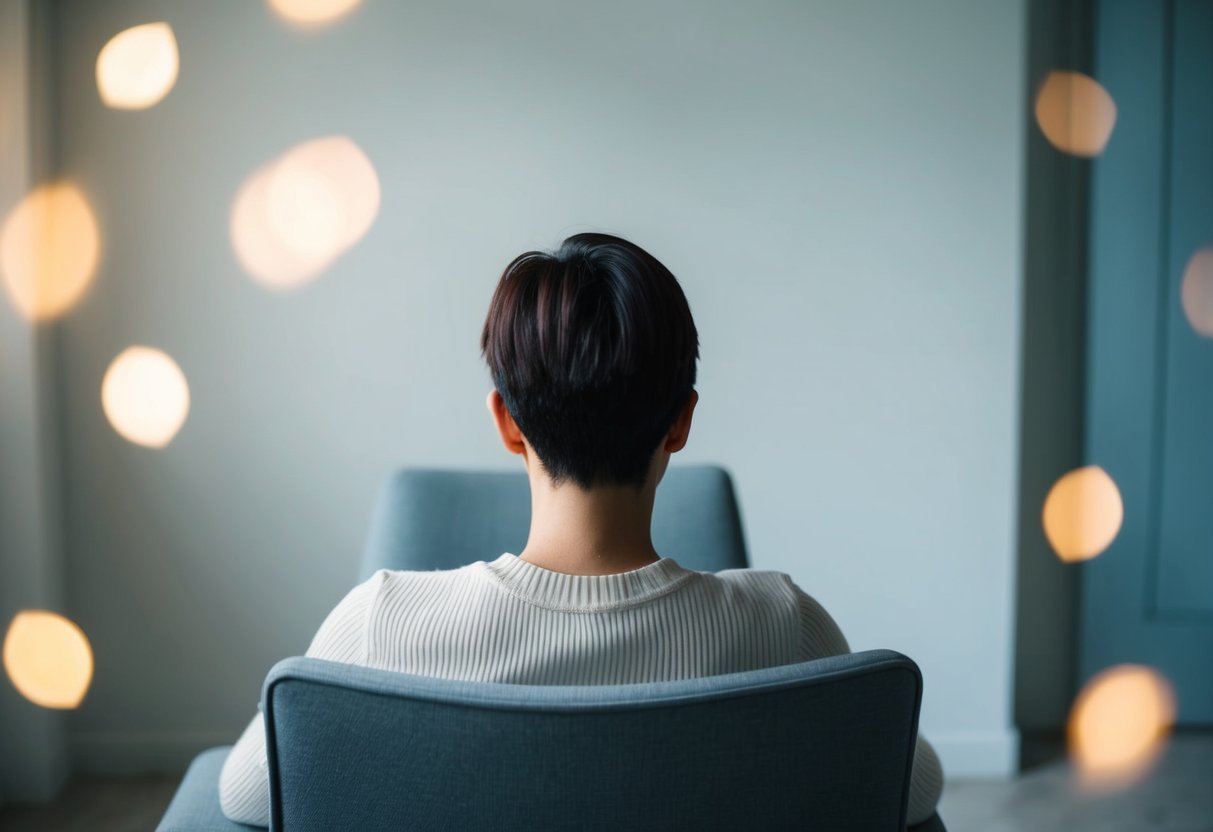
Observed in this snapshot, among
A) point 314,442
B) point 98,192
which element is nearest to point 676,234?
point 314,442

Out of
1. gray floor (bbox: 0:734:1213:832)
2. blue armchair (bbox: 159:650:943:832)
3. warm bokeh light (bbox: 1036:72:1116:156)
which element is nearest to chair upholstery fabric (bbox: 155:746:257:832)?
blue armchair (bbox: 159:650:943:832)

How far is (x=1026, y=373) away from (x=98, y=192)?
2.23m

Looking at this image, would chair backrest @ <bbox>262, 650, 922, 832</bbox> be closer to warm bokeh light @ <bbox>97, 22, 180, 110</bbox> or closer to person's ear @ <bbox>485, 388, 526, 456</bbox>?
person's ear @ <bbox>485, 388, 526, 456</bbox>

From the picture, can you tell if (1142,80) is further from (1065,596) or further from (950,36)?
(1065,596)

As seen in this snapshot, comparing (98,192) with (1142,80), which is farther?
(1142,80)

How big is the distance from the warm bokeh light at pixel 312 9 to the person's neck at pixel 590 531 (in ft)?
5.40

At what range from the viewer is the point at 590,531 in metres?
0.91

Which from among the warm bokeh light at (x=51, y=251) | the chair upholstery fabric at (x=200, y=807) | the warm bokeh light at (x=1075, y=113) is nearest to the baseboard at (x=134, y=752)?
the warm bokeh light at (x=51, y=251)

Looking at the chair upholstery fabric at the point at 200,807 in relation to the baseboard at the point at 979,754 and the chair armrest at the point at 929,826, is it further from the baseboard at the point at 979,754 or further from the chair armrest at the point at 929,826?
the baseboard at the point at 979,754

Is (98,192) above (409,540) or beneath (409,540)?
above

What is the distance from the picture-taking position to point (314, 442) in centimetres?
228

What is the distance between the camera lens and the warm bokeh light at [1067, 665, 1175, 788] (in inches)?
99.4

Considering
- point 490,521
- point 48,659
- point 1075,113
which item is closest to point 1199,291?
point 1075,113

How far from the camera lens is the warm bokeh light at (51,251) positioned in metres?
2.08
